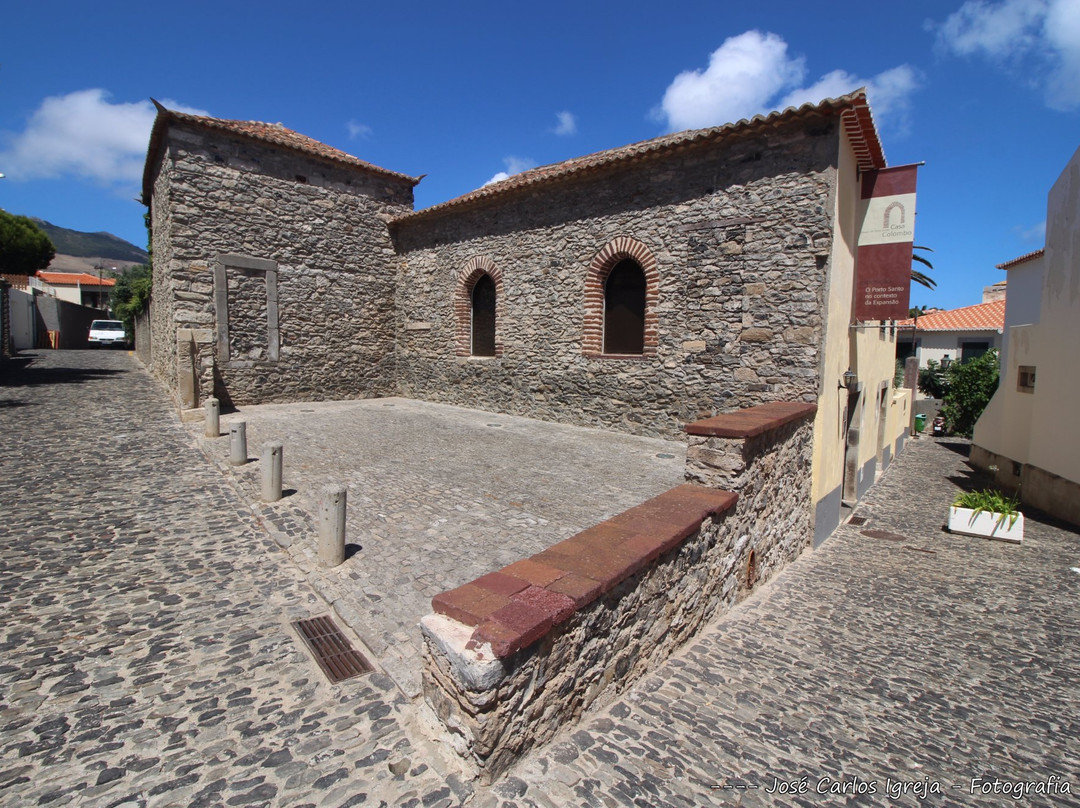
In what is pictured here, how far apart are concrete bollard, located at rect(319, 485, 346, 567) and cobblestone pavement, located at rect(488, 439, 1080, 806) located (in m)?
2.51

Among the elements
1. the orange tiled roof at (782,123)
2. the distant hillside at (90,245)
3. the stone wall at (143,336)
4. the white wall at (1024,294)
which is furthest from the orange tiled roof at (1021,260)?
the distant hillside at (90,245)

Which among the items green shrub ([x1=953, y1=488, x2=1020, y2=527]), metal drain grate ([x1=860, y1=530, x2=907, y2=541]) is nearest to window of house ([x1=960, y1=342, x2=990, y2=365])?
green shrub ([x1=953, y1=488, x2=1020, y2=527])

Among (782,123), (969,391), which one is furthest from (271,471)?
(969,391)

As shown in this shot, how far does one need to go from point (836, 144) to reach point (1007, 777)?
6.52 metres

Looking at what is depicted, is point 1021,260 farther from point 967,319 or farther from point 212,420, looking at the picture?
point 212,420

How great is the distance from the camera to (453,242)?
12156mm

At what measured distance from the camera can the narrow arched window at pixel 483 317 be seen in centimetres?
1186

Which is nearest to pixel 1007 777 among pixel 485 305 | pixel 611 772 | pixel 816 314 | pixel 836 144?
pixel 611 772

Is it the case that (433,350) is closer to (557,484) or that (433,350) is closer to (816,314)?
(557,484)

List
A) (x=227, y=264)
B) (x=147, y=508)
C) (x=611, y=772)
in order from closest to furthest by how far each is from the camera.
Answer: (x=611, y=772)
(x=147, y=508)
(x=227, y=264)

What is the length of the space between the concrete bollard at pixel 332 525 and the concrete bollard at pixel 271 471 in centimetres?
171

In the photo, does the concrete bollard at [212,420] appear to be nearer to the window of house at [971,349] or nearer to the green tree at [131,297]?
the green tree at [131,297]

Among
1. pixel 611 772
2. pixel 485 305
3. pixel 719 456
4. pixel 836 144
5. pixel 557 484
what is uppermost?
pixel 836 144

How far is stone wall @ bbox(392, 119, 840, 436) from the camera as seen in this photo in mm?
6906
